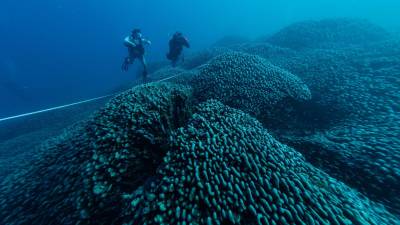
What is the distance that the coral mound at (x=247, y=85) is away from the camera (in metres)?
5.41

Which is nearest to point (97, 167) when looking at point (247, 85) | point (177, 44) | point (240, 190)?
point (240, 190)

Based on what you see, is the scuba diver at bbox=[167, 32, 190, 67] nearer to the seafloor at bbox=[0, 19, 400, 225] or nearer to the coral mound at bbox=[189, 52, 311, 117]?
the coral mound at bbox=[189, 52, 311, 117]

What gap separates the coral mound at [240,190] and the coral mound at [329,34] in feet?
42.3

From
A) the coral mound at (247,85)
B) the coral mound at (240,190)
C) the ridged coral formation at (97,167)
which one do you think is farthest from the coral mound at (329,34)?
the ridged coral formation at (97,167)

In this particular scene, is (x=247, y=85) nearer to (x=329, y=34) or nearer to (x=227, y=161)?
(x=227, y=161)

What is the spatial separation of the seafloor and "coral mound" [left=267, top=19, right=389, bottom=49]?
9134mm

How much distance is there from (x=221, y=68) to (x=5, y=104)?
5704 centimetres

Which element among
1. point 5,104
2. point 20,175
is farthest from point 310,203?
point 5,104

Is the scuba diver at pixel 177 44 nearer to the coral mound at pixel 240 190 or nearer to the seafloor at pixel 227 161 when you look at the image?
the seafloor at pixel 227 161

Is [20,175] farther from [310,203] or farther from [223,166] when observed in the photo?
[310,203]

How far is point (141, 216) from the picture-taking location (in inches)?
95.4

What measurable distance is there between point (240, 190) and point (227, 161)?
1.48 feet

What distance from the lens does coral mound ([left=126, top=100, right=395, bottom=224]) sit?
236cm

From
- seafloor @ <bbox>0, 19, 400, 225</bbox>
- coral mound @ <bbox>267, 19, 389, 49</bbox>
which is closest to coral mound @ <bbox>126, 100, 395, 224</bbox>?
seafloor @ <bbox>0, 19, 400, 225</bbox>
